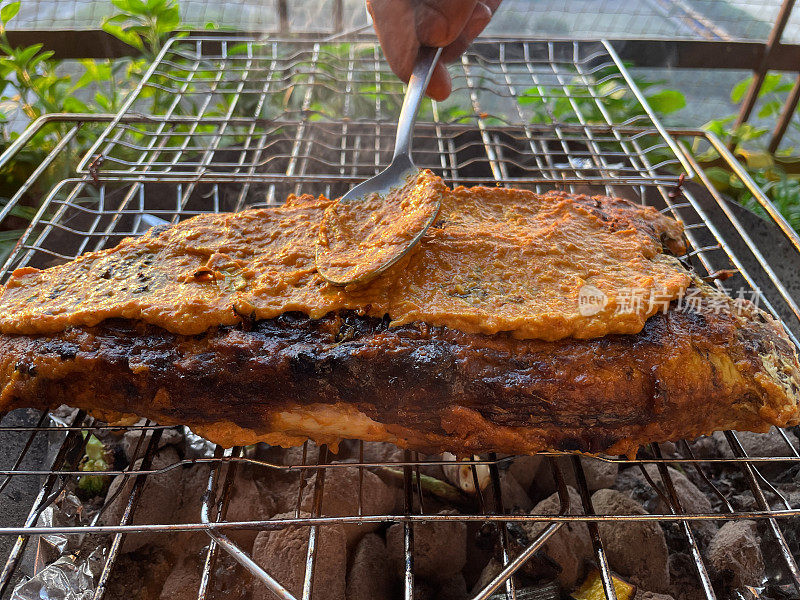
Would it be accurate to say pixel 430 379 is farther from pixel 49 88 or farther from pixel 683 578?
pixel 49 88

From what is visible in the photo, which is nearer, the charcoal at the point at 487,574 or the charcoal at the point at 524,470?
the charcoal at the point at 487,574

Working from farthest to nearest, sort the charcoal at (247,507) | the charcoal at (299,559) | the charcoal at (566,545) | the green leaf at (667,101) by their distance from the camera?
the green leaf at (667,101) < the charcoal at (247,507) < the charcoal at (566,545) < the charcoal at (299,559)

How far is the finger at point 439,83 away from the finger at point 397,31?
0.14 m

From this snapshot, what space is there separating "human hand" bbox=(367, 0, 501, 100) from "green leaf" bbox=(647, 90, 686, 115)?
2.69 meters

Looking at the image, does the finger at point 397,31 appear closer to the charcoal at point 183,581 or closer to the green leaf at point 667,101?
the charcoal at point 183,581

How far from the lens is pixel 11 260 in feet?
8.34

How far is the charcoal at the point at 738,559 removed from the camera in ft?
7.17

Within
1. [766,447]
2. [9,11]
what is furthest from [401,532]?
[9,11]

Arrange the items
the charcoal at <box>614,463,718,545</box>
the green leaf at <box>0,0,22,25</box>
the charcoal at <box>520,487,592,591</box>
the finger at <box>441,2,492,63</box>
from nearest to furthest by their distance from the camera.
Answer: the charcoal at <box>520,487,592,591</box> → the charcoal at <box>614,463,718,545</box> → the finger at <box>441,2,492,63</box> → the green leaf at <box>0,0,22,25</box>

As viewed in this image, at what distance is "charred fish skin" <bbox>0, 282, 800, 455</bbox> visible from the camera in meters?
1.95

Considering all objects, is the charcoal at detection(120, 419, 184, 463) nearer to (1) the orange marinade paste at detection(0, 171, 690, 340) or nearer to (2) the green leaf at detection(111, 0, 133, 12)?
(1) the orange marinade paste at detection(0, 171, 690, 340)

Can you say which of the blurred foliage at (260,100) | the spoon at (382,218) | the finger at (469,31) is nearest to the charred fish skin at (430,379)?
the spoon at (382,218)

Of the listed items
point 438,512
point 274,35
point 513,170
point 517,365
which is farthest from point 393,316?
point 274,35

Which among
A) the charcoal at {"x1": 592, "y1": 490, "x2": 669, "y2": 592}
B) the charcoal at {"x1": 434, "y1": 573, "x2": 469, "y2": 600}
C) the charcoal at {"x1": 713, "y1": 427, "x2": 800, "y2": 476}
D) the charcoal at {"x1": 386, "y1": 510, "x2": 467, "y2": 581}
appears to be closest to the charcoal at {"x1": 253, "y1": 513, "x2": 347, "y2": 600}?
the charcoal at {"x1": 386, "y1": 510, "x2": 467, "y2": 581}
